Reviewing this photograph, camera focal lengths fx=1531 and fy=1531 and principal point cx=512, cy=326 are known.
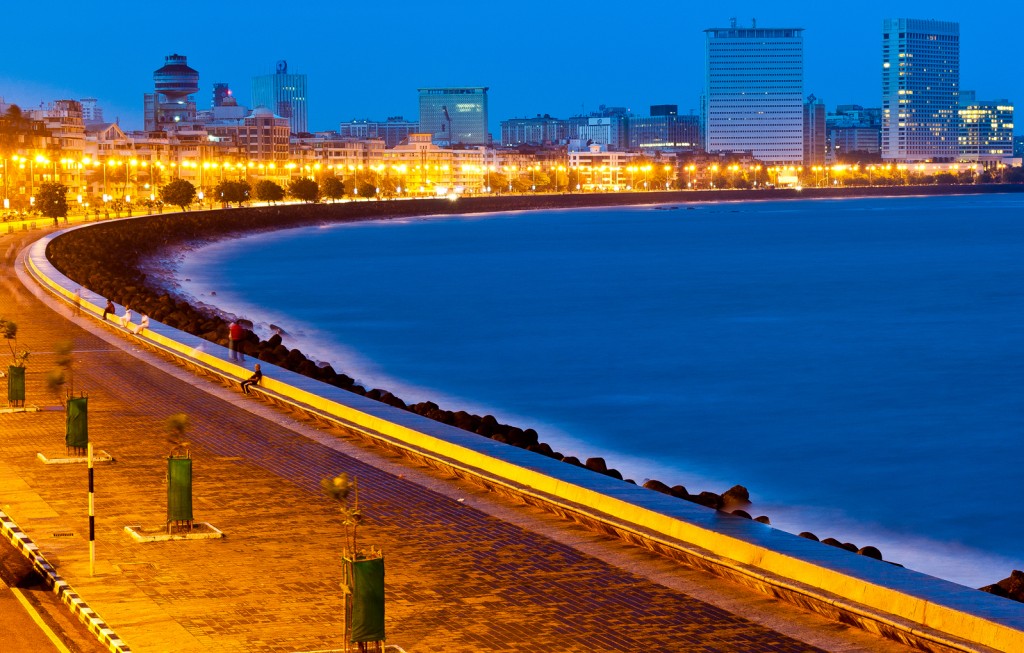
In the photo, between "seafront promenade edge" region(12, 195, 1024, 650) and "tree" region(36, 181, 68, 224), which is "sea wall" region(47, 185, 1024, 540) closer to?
"seafront promenade edge" region(12, 195, 1024, 650)

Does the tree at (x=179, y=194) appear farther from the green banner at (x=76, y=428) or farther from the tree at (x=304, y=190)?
the green banner at (x=76, y=428)

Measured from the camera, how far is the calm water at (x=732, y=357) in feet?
73.4

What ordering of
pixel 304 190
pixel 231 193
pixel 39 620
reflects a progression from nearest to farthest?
pixel 39 620, pixel 231 193, pixel 304 190

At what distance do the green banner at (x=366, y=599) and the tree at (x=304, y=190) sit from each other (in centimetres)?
14197

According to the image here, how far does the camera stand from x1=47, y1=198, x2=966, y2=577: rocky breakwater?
19547mm

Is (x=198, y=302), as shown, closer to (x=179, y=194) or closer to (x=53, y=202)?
(x=53, y=202)

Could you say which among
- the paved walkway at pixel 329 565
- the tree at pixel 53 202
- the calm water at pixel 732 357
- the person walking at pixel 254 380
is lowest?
the calm water at pixel 732 357

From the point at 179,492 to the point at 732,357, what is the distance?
30189 mm

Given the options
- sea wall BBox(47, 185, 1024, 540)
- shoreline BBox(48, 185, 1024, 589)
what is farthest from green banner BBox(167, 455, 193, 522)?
shoreline BBox(48, 185, 1024, 589)

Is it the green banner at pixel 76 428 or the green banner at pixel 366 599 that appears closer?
the green banner at pixel 366 599

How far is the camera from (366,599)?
895cm

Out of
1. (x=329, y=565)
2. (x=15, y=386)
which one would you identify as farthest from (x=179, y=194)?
(x=329, y=565)

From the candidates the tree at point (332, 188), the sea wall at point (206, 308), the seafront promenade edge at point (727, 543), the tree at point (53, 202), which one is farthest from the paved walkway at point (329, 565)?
the tree at point (332, 188)

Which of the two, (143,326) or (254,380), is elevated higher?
(143,326)
